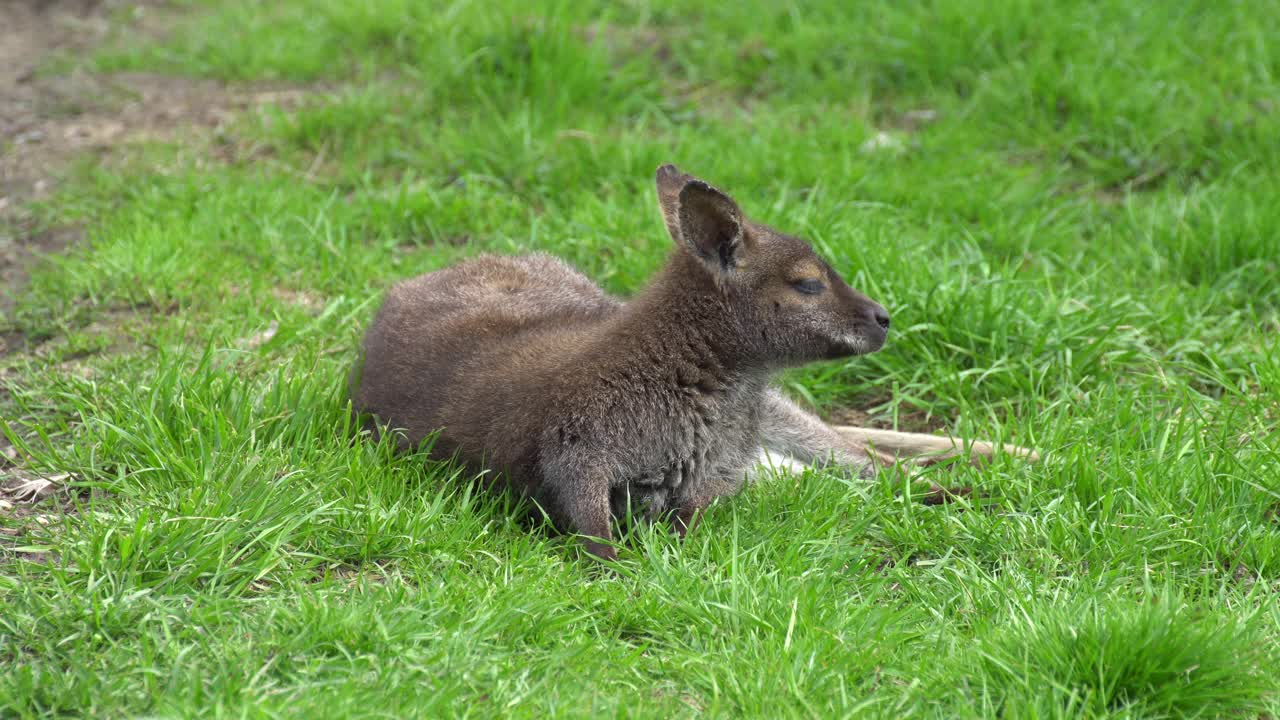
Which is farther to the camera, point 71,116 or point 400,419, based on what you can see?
point 71,116

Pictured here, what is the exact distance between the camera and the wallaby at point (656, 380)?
429 centimetres

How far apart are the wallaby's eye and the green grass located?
626 millimetres

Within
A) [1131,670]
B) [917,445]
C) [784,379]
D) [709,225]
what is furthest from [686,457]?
[1131,670]

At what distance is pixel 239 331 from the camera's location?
5602 mm

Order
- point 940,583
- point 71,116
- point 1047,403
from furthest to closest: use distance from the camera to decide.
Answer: point 71,116 < point 1047,403 < point 940,583

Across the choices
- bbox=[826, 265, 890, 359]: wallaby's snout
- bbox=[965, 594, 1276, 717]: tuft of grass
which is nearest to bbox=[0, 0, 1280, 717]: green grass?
bbox=[965, 594, 1276, 717]: tuft of grass

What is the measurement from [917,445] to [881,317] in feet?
2.05

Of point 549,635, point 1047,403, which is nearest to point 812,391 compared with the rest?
point 1047,403

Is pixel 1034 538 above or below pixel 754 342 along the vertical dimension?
below

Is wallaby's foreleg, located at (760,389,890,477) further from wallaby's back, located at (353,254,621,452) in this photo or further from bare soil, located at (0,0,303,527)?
bare soil, located at (0,0,303,527)

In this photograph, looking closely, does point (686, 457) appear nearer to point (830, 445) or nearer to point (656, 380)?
point (656, 380)

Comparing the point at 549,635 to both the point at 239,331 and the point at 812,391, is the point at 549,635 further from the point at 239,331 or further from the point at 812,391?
the point at 239,331

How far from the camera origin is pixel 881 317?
4664 mm

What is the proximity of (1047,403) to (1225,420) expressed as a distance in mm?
631
